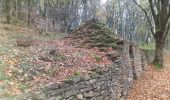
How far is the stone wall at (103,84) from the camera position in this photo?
9.37m

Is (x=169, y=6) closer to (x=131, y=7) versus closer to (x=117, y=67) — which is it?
(x=117, y=67)

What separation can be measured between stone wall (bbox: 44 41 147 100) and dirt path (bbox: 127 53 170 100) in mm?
455

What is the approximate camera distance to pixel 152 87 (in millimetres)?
16844

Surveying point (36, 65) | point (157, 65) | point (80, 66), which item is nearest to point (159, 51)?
point (157, 65)

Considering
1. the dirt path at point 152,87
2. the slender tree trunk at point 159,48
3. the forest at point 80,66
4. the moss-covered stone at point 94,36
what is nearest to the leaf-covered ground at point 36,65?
the forest at point 80,66

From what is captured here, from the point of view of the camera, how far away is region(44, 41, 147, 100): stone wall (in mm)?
9366

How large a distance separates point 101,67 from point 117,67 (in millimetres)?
2036

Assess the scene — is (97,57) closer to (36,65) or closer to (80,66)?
(80,66)

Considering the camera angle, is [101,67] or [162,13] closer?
[101,67]

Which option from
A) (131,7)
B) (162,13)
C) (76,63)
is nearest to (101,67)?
(76,63)

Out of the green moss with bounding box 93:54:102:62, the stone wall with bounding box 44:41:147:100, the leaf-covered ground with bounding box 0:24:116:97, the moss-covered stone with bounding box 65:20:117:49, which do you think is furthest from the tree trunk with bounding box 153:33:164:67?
the green moss with bounding box 93:54:102:62

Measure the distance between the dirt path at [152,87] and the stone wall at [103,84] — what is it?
0.46m

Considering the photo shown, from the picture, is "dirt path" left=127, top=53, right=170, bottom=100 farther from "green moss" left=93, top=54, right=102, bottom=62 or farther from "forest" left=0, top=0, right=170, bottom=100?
"green moss" left=93, top=54, right=102, bottom=62

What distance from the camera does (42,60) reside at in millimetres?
11461
